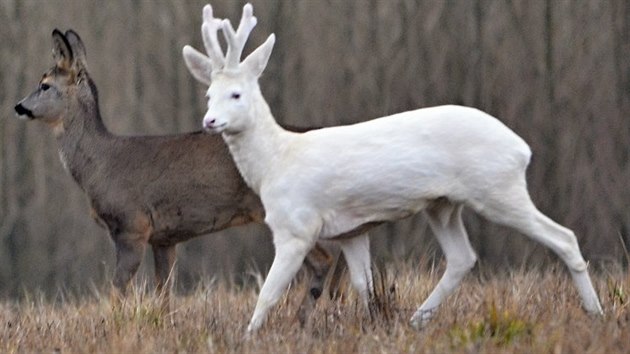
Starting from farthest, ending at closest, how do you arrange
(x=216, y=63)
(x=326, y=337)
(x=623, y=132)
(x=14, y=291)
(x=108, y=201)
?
(x=14, y=291)
(x=623, y=132)
(x=108, y=201)
(x=216, y=63)
(x=326, y=337)

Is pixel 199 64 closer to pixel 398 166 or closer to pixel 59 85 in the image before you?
pixel 398 166

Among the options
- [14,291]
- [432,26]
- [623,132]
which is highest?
[432,26]

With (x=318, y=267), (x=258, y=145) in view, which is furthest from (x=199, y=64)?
(x=318, y=267)

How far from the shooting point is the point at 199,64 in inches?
334

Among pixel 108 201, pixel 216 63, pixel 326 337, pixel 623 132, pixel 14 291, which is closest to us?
pixel 326 337

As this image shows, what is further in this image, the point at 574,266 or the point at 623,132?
the point at 623,132

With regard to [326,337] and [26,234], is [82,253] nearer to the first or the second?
[26,234]

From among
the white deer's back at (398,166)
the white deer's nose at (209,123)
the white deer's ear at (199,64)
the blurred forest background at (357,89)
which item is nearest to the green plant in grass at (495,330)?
the white deer's back at (398,166)

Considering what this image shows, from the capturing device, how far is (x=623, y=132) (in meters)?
11.9

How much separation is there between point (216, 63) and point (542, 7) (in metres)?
4.32

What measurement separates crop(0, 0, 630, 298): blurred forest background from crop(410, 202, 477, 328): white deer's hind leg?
3.37m

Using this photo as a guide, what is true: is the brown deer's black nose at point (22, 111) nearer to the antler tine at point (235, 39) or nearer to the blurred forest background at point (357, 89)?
the blurred forest background at point (357, 89)

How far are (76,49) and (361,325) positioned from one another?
3424 millimetres

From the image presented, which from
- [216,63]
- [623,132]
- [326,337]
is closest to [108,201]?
[216,63]
